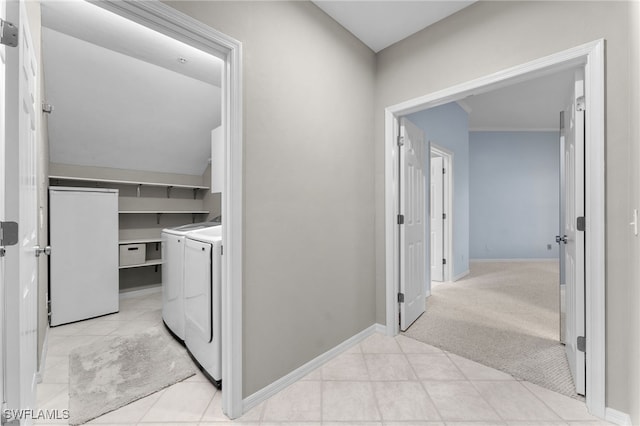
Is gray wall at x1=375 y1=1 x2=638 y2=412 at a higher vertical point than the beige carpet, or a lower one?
higher

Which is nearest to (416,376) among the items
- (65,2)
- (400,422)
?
(400,422)

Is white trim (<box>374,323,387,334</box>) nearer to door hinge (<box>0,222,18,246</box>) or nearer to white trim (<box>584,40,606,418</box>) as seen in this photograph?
white trim (<box>584,40,606,418</box>)

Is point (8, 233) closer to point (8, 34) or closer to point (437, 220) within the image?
point (8, 34)

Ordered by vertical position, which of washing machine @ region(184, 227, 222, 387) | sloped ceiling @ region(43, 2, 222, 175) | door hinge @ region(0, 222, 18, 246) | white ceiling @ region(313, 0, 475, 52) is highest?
white ceiling @ region(313, 0, 475, 52)

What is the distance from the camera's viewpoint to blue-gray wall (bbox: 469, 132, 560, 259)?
6164 millimetres

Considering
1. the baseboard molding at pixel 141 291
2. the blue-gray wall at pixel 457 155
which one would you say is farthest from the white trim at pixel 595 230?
the baseboard molding at pixel 141 291

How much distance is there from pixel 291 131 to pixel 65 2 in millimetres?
1775

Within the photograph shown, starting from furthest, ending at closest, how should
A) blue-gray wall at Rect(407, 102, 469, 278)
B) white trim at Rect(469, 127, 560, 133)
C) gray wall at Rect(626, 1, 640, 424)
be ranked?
white trim at Rect(469, 127, 560, 133) < blue-gray wall at Rect(407, 102, 469, 278) < gray wall at Rect(626, 1, 640, 424)

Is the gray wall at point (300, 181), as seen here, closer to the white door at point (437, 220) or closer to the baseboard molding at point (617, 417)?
the baseboard molding at point (617, 417)

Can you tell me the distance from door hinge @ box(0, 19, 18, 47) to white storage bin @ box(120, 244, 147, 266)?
10.0 feet

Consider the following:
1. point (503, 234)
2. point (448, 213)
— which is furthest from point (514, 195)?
point (448, 213)

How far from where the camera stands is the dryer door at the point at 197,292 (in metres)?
1.80

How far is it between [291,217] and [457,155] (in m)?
3.73

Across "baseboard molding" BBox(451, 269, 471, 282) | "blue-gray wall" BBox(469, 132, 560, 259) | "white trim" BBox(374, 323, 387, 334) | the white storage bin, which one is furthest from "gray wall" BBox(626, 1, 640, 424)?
"blue-gray wall" BBox(469, 132, 560, 259)
